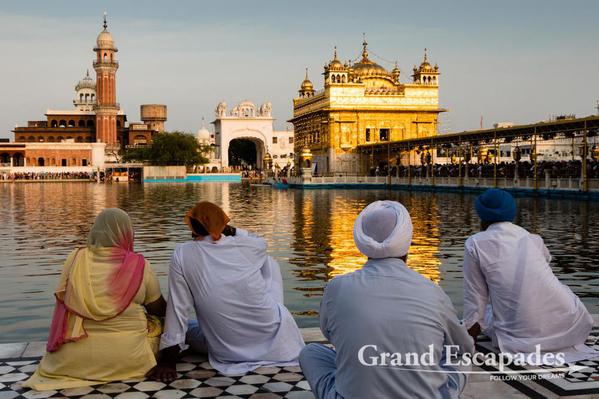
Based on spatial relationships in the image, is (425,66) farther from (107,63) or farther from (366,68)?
(107,63)

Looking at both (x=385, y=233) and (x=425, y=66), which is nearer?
(x=385, y=233)

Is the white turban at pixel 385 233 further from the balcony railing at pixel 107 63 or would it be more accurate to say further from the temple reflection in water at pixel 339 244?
the balcony railing at pixel 107 63

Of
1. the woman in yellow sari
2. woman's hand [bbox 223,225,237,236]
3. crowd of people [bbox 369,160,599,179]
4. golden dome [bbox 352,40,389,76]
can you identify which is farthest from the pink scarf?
golden dome [bbox 352,40,389,76]

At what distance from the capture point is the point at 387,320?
294cm

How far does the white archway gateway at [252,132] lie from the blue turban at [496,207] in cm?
8031

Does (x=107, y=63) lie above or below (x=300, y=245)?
above

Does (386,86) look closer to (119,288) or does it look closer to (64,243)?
(64,243)

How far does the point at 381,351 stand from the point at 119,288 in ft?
6.72

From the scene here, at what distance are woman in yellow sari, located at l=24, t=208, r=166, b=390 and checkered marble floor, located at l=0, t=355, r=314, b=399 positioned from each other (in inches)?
4.1

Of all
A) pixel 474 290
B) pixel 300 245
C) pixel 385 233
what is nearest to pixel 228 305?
pixel 474 290

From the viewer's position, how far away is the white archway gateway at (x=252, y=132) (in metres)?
85.1

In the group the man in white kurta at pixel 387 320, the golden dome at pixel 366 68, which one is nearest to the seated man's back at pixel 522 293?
the man in white kurta at pixel 387 320

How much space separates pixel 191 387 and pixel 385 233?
189 centimetres

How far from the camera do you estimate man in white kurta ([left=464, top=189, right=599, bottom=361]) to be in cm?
460
